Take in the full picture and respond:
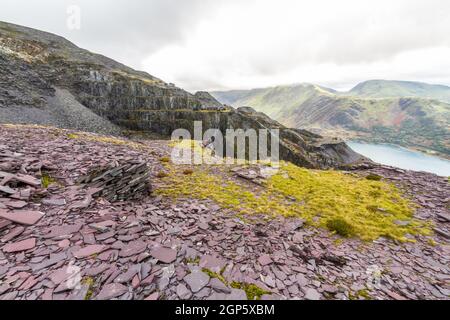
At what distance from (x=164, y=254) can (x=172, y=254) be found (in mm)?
216

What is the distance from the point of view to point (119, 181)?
31.3 feet

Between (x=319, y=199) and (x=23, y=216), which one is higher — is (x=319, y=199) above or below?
below

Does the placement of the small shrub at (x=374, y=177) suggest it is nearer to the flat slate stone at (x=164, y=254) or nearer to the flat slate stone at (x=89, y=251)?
the flat slate stone at (x=164, y=254)

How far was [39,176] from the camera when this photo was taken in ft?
28.8

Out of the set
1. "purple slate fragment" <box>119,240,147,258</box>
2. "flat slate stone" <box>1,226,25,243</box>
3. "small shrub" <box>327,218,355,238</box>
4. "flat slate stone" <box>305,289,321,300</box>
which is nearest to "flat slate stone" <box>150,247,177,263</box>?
"purple slate fragment" <box>119,240,147,258</box>

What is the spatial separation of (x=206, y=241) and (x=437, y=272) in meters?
8.19

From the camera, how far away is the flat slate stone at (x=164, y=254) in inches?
206

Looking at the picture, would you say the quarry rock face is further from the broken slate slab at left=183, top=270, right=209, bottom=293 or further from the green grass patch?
the broken slate slab at left=183, top=270, right=209, bottom=293

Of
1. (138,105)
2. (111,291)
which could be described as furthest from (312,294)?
(138,105)

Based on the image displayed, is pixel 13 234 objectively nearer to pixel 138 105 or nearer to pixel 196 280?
pixel 196 280

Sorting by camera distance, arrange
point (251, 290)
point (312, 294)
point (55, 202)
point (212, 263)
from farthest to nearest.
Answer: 1. point (55, 202)
2. point (212, 263)
3. point (312, 294)
4. point (251, 290)

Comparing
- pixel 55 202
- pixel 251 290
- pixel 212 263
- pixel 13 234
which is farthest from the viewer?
pixel 55 202

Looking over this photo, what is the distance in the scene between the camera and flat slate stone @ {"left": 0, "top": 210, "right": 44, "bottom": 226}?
5863mm
